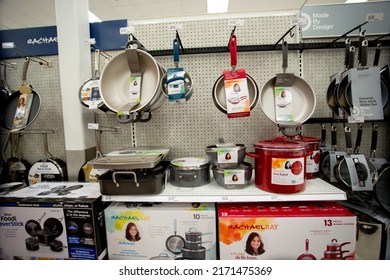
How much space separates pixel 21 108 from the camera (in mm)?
1163

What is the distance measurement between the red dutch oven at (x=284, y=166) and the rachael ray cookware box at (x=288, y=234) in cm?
13

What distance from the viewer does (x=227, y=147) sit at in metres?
0.92

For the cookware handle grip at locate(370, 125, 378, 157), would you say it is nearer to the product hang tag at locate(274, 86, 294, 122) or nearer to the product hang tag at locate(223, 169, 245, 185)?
the product hang tag at locate(274, 86, 294, 122)

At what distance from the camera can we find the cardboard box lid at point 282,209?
854 millimetres

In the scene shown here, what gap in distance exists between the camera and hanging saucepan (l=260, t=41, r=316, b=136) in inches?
41.0

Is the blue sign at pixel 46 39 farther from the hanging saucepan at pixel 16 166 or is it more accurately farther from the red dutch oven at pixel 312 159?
the red dutch oven at pixel 312 159

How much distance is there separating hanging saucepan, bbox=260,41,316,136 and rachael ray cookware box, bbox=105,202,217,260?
60 centimetres

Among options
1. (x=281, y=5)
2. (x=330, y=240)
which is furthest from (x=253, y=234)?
(x=281, y=5)

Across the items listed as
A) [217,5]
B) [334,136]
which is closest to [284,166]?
[334,136]

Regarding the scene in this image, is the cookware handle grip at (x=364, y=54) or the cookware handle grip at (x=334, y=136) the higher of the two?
the cookware handle grip at (x=364, y=54)

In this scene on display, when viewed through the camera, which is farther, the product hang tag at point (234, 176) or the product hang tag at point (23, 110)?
the product hang tag at point (23, 110)

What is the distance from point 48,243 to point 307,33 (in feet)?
5.89

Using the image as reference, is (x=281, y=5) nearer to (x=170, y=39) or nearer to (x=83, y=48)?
(x=170, y=39)

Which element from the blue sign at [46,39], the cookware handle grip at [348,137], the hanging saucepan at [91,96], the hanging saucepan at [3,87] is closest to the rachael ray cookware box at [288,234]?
the cookware handle grip at [348,137]
